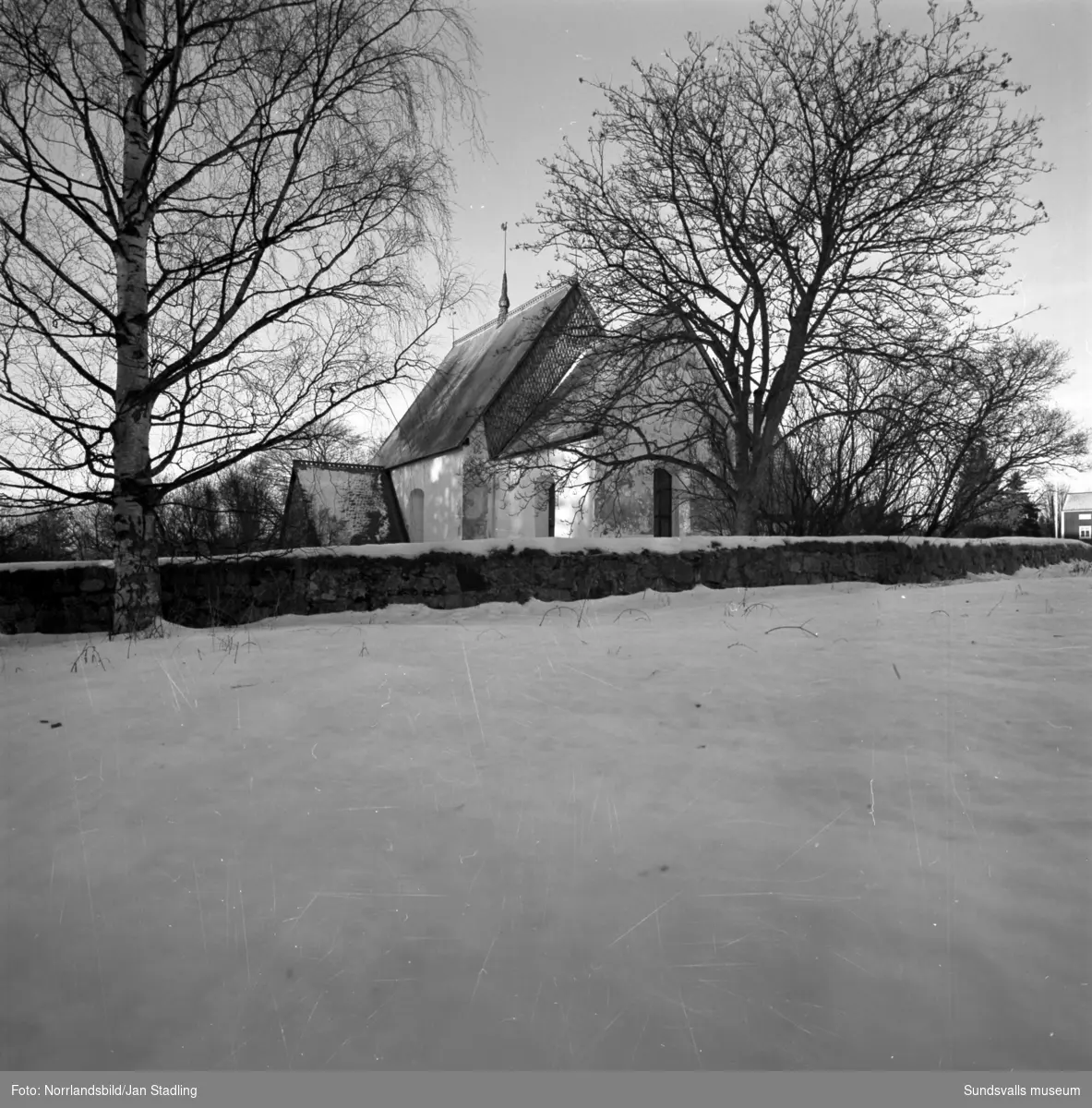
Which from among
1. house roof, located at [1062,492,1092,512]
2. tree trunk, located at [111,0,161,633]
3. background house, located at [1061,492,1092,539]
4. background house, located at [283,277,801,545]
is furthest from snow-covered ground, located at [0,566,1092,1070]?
house roof, located at [1062,492,1092,512]

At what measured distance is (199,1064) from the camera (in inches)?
58.3

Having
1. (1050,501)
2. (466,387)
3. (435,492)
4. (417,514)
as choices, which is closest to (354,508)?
(417,514)

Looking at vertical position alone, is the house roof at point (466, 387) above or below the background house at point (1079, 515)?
above

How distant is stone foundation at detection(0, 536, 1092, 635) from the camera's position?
26.5ft

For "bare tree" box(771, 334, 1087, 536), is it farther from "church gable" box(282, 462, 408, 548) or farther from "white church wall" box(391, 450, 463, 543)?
"church gable" box(282, 462, 408, 548)

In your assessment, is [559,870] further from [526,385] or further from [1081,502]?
[1081,502]

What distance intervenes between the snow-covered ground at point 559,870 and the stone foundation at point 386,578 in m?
4.37

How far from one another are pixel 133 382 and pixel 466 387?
17.2 m

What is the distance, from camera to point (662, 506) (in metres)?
20.8

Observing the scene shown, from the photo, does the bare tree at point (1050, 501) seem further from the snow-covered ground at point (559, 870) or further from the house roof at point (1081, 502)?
the snow-covered ground at point (559, 870)

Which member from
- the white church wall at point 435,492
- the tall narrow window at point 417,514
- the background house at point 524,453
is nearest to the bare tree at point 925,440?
the background house at point 524,453

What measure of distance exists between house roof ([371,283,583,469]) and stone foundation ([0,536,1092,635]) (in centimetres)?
971

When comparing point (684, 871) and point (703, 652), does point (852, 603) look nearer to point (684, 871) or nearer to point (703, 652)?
point (703, 652)

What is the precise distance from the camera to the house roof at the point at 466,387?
69.3ft
